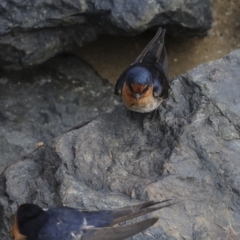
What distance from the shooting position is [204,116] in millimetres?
4445

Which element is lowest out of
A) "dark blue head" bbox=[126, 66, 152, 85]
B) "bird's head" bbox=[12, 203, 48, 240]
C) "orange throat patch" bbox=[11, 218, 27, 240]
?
"orange throat patch" bbox=[11, 218, 27, 240]

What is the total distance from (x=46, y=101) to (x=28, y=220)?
7.98ft

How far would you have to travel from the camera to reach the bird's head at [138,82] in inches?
186

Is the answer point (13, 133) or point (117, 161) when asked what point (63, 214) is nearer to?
point (117, 161)

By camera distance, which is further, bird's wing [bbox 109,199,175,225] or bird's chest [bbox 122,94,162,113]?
bird's chest [bbox 122,94,162,113]

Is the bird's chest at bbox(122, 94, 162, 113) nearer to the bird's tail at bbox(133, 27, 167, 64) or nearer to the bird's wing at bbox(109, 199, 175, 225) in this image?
the bird's tail at bbox(133, 27, 167, 64)

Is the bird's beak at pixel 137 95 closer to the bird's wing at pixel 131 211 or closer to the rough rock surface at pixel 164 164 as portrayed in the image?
the rough rock surface at pixel 164 164

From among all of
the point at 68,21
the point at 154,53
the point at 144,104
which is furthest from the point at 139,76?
the point at 68,21

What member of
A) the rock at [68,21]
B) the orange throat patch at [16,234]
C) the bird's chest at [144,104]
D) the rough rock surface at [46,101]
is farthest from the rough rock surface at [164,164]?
the rough rock surface at [46,101]

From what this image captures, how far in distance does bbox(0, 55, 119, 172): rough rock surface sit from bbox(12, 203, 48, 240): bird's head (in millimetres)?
1965

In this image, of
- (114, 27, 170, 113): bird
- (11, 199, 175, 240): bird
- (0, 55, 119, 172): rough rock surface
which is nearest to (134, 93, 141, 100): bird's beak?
(114, 27, 170, 113): bird

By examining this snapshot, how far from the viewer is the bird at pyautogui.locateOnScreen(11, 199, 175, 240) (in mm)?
3802

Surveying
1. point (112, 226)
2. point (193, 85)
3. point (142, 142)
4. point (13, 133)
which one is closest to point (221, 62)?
point (193, 85)

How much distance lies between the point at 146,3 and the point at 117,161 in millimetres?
1774
